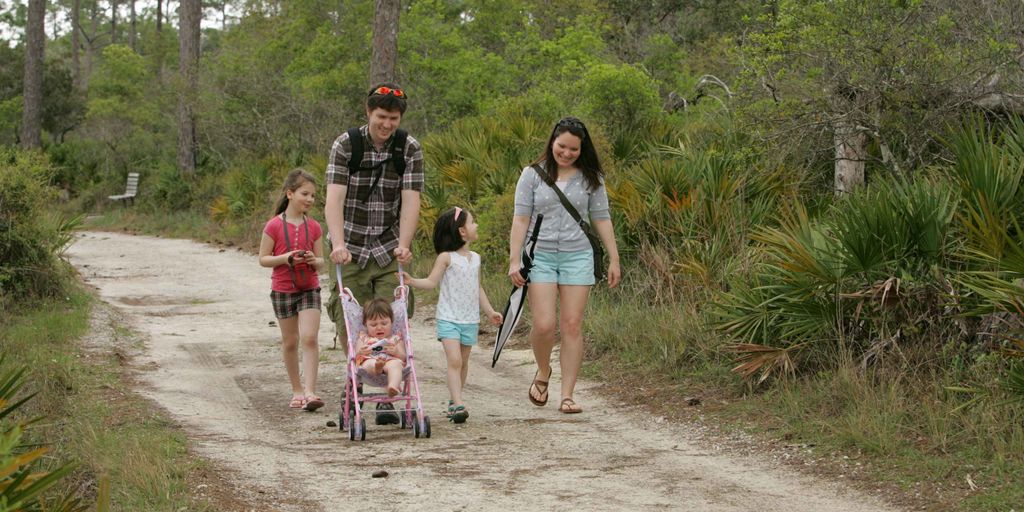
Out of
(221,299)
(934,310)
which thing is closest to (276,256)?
(934,310)

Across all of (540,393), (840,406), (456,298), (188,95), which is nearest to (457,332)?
(456,298)

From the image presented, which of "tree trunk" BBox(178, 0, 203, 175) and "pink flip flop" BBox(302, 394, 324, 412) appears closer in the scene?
"pink flip flop" BBox(302, 394, 324, 412)

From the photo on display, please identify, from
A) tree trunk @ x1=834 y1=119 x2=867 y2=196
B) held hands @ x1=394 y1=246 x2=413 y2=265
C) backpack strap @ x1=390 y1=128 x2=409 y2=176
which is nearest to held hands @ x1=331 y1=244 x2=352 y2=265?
held hands @ x1=394 y1=246 x2=413 y2=265

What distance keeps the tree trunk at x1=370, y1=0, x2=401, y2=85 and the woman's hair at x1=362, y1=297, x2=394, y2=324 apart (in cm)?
1097

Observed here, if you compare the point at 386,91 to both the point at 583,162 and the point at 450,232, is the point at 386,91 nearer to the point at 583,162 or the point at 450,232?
the point at 450,232

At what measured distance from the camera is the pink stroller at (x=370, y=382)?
24.5ft

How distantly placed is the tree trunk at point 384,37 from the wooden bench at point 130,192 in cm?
1715

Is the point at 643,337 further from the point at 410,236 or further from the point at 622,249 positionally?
the point at 410,236

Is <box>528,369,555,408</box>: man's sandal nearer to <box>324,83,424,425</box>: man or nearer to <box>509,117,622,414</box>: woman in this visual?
<box>509,117,622,414</box>: woman

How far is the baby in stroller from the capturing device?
299 inches

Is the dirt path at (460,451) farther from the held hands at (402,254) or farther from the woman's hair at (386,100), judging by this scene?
the woman's hair at (386,100)

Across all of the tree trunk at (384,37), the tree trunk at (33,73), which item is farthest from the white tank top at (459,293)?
the tree trunk at (33,73)

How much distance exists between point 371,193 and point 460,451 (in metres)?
1.75

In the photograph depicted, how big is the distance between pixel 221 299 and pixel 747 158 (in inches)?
274
